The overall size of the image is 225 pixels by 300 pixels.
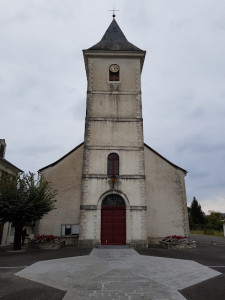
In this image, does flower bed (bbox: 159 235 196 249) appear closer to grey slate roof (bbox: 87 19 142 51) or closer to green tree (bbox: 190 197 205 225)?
grey slate roof (bbox: 87 19 142 51)

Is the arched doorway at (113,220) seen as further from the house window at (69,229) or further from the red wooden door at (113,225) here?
the house window at (69,229)

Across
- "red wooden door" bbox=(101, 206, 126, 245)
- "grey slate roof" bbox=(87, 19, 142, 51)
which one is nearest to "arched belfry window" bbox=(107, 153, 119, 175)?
"red wooden door" bbox=(101, 206, 126, 245)

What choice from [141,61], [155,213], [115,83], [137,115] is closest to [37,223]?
[155,213]

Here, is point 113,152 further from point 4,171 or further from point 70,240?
point 4,171

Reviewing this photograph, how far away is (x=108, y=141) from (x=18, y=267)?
33.4 feet

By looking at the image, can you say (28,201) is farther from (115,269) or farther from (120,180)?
(115,269)

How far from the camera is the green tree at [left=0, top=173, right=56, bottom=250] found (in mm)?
13703

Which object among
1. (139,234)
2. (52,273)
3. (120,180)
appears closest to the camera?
(52,273)

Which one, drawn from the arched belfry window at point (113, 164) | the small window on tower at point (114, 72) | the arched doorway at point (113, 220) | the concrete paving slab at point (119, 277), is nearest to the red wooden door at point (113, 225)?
the arched doorway at point (113, 220)

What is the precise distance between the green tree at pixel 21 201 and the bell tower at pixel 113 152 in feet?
8.97

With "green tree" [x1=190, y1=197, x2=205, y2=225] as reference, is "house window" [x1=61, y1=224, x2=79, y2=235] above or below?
below

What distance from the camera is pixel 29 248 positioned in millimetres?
15555

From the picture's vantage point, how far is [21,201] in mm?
13758

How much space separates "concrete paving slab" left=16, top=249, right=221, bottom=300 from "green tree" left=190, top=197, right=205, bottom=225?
50436 millimetres
